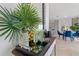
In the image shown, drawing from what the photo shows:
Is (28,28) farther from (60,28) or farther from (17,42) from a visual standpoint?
(60,28)

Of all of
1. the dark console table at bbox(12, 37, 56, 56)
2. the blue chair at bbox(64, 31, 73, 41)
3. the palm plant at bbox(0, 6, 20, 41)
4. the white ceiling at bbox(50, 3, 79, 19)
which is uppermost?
the white ceiling at bbox(50, 3, 79, 19)

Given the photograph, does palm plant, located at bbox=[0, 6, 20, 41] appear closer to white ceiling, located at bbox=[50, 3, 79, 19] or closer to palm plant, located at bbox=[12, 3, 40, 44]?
palm plant, located at bbox=[12, 3, 40, 44]

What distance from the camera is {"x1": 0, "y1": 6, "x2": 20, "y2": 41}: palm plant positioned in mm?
1426

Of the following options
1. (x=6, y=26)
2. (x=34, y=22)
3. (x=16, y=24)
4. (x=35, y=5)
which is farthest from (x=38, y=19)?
(x=6, y=26)

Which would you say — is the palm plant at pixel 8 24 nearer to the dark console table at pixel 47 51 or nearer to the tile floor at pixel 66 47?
the dark console table at pixel 47 51

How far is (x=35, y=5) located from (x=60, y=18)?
42 cm

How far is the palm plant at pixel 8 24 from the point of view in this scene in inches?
56.2

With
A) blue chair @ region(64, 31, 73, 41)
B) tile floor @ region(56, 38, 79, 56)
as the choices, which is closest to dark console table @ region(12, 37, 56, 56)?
tile floor @ region(56, 38, 79, 56)

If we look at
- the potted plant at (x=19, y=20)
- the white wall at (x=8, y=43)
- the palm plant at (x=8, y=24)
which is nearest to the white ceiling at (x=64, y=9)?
the white wall at (x=8, y=43)

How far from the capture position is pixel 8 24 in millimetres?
1438

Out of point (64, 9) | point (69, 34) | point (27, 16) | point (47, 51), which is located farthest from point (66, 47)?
point (27, 16)

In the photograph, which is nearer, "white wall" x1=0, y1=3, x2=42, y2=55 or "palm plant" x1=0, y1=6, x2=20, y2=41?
"palm plant" x1=0, y1=6, x2=20, y2=41

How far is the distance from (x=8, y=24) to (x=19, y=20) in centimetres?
15

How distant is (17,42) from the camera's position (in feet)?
5.55
